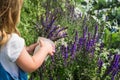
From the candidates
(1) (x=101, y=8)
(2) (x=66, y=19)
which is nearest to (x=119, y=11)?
(1) (x=101, y=8)

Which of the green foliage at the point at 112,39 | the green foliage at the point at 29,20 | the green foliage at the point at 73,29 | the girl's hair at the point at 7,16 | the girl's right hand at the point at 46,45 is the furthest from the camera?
the green foliage at the point at 112,39

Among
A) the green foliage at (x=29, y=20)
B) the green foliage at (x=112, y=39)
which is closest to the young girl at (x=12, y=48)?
the green foliage at (x=29, y=20)

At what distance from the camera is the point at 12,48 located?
9.30 feet

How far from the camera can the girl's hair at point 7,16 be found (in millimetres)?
2779

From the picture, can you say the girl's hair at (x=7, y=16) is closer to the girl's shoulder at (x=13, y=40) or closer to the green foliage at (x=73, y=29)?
the girl's shoulder at (x=13, y=40)

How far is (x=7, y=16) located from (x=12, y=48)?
208 mm

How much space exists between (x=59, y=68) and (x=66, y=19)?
1.27 metres

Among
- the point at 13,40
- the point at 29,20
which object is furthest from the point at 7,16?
the point at 29,20

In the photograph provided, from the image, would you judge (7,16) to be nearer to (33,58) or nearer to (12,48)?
(12,48)

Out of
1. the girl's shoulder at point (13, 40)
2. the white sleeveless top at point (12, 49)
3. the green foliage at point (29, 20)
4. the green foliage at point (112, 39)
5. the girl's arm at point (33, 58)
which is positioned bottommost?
the green foliage at point (112, 39)

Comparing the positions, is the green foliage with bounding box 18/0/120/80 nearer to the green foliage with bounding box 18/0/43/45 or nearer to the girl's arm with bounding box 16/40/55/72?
the green foliage with bounding box 18/0/43/45

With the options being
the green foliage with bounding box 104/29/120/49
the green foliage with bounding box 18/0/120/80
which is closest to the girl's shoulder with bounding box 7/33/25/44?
the green foliage with bounding box 18/0/120/80

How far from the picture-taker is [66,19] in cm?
496

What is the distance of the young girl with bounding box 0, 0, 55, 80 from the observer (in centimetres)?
279
